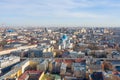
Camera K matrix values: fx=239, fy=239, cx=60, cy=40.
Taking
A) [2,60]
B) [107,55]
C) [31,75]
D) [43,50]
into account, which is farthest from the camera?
[43,50]

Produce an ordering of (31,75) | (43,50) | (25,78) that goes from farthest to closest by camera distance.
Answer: (43,50) < (31,75) < (25,78)

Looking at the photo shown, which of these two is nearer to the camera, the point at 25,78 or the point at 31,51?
the point at 25,78

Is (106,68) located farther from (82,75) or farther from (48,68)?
(48,68)

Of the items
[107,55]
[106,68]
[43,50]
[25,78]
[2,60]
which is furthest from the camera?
[43,50]

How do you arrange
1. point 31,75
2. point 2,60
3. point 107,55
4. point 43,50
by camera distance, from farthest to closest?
point 43,50
point 107,55
point 2,60
point 31,75

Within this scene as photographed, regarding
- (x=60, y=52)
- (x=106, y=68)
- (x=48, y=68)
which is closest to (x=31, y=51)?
(x=60, y=52)

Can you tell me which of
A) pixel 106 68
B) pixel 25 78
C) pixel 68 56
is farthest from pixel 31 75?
pixel 68 56

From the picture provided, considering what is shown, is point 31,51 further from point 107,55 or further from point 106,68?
point 106,68

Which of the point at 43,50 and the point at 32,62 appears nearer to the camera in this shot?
the point at 32,62
